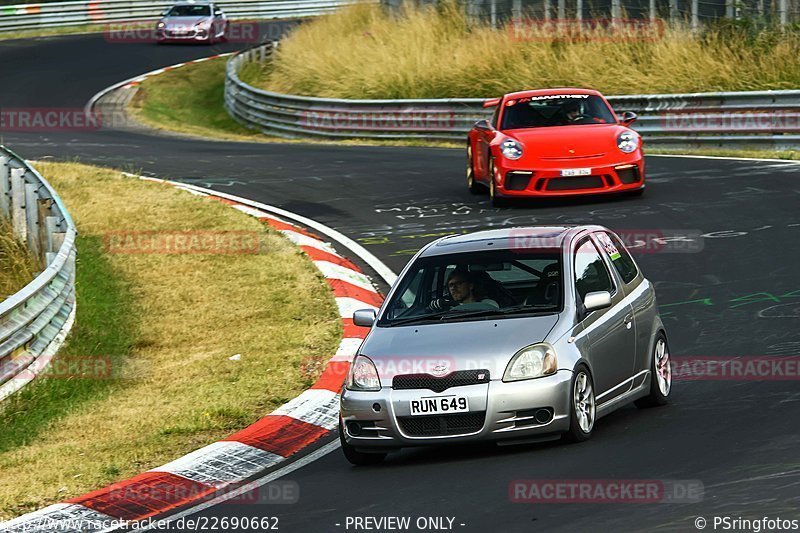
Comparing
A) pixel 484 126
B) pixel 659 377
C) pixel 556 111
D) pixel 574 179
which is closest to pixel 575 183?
pixel 574 179

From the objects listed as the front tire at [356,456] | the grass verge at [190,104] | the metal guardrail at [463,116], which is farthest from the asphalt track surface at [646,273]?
the grass verge at [190,104]

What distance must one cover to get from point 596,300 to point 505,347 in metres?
0.75

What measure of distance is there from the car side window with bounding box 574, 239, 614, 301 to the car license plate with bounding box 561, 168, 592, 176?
8.45m

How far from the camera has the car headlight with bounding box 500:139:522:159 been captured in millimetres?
18422

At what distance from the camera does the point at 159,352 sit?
1279 cm

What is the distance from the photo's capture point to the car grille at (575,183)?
18.2 m

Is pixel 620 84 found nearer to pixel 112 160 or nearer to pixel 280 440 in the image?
pixel 112 160

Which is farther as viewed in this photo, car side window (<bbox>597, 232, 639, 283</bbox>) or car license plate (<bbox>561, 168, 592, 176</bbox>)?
car license plate (<bbox>561, 168, 592, 176</bbox>)

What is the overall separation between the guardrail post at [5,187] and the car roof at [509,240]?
8007 millimetres

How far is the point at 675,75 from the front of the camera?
1115 inches

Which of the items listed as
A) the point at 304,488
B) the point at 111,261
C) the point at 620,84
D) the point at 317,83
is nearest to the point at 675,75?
the point at 620,84

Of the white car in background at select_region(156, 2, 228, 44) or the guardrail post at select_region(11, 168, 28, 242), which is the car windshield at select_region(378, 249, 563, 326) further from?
the white car in background at select_region(156, 2, 228, 44)

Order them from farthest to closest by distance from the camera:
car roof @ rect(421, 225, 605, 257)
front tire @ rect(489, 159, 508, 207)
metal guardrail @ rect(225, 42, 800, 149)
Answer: metal guardrail @ rect(225, 42, 800, 149) < front tire @ rect(489, 159, 508, 207) < car roof @ rect(421, 225, 605, 257)

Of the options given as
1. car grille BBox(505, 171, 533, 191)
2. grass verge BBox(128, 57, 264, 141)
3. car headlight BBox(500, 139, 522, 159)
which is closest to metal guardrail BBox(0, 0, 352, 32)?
grass verge BBox(128, 57, 264, 141)
